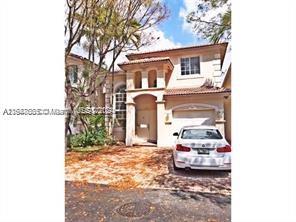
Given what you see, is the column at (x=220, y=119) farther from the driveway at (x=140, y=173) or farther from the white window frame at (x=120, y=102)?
the white window frame at (x=120, y=102)

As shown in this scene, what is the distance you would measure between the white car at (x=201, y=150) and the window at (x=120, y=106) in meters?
2.41

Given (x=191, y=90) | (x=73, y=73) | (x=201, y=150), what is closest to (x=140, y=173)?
(x=201, y=150)

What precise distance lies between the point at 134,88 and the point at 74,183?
3.57 m

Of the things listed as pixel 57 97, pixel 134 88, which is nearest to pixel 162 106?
pixel 134 88

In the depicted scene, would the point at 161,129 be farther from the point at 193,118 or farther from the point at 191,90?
the point at 191,90

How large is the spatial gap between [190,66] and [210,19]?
247 cm

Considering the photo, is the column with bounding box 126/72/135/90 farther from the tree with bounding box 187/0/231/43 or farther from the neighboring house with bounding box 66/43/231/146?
the tree with bounding box 187/0/231/43

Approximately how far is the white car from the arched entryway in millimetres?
1158

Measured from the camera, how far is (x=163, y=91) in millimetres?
5625

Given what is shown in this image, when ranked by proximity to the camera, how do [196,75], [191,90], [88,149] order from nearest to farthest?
[191,90] < [88,149] < [196,75]

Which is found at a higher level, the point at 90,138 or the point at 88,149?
the point at 90,138

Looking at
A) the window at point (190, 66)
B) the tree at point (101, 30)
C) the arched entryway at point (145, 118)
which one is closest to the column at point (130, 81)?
the arched entryway at point (145, 118)

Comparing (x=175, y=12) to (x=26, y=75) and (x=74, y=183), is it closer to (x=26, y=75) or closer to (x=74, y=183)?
(x=26, y=75)

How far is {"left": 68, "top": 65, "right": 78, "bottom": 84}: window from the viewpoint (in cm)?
514
